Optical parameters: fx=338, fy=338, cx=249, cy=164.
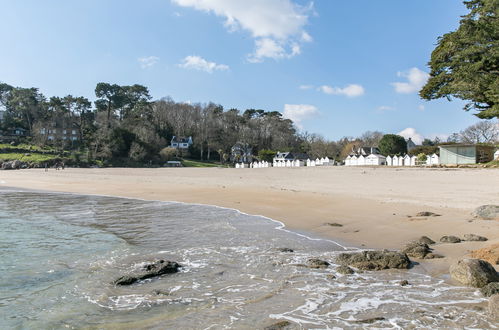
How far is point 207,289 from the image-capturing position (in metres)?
5.49

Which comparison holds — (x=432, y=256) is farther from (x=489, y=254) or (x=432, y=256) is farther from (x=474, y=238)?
(x=474, y=238)

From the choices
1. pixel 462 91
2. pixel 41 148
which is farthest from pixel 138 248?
pixel 41 148

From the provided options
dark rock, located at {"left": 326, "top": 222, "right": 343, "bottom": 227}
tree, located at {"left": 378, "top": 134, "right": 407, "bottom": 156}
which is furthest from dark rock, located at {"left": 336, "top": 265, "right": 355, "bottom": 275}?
tree, located at {"left": 378, "top": 134, "right": 407, "bottom": 156}

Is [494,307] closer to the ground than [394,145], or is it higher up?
closer to the ground

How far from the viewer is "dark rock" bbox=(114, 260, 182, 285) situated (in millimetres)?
5797

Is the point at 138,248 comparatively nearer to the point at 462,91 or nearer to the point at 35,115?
the point at 462,91

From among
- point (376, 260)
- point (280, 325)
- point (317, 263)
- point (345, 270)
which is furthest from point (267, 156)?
point (280, 325)

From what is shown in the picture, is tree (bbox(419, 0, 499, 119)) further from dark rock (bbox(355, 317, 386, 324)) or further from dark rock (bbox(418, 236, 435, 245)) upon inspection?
dark rock (bbox(355, 317, 386, 324))

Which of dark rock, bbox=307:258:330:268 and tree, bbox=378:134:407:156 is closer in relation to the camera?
dark rock, bbox=307:258:330:268

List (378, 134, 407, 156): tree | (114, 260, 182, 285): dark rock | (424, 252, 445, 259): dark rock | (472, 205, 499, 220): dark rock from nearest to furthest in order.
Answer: (114, 260, 182, 285): dark rock
(424, 252, 445, 259): dark rock
(472, 205, 499, 220): dark rock
(378, 134, 407, 156): tree

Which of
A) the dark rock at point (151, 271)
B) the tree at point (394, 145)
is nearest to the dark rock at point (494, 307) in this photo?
the dark rock at point (151, 271)

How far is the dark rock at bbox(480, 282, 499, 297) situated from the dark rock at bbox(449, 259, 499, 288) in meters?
0.23

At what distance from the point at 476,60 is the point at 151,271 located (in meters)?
19.5

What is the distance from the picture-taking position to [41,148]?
68.9 meters
